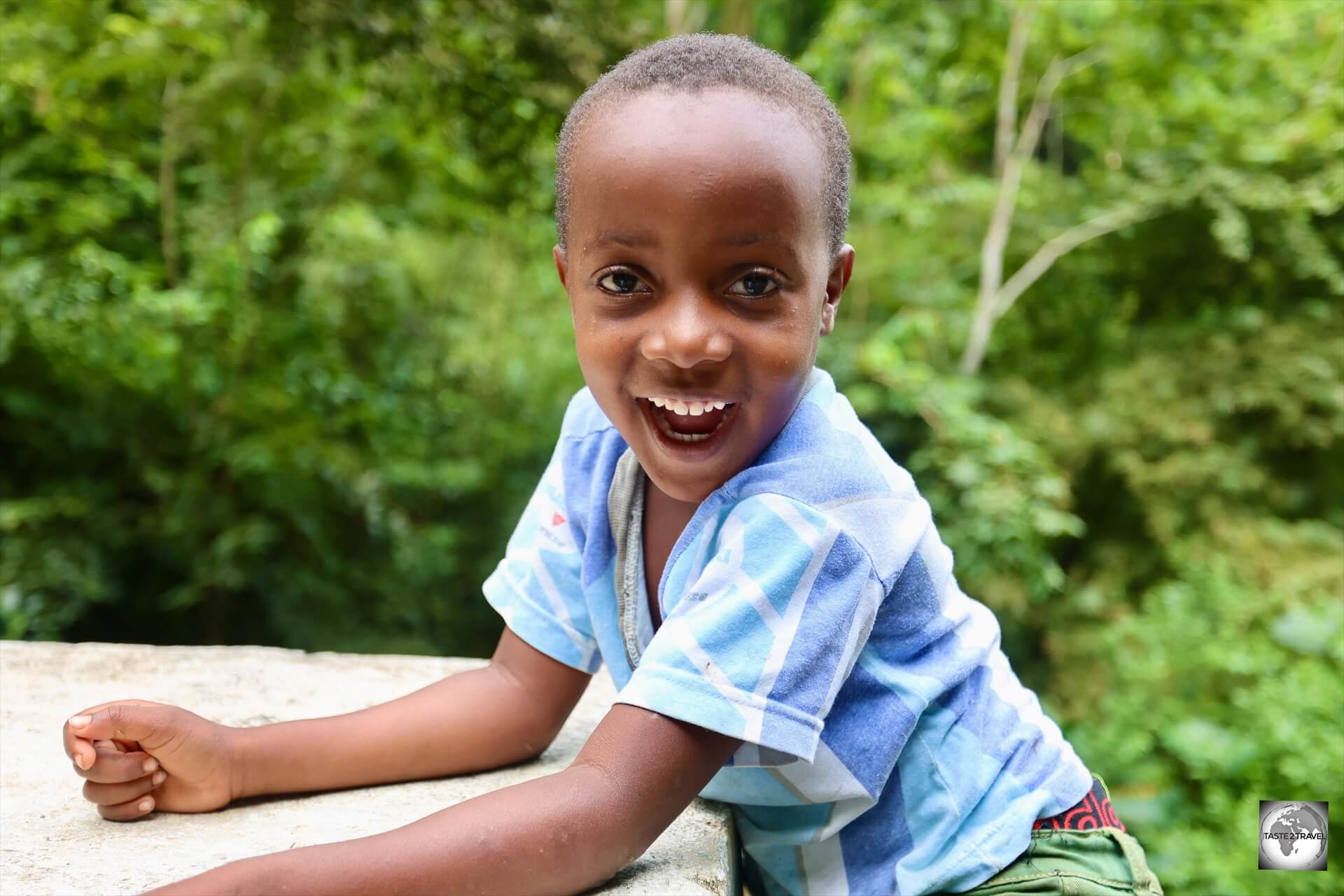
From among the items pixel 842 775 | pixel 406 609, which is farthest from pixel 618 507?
pixel 406 609

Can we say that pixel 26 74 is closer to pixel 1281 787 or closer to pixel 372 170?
pixel 372 170

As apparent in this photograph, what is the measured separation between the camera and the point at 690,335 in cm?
100

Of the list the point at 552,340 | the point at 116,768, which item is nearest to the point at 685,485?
the point at 116,768

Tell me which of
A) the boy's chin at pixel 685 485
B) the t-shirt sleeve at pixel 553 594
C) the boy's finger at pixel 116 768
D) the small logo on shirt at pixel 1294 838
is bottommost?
the small logo on shirt at pixel 1294 838

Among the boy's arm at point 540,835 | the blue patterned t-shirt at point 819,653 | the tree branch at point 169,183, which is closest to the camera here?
the boy's arm at point 540,835

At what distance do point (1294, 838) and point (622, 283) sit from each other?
1.96m

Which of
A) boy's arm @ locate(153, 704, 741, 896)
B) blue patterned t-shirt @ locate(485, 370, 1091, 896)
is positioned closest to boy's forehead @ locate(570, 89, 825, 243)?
blue patterned t-shirt @ locate(485, 370, 1091, 896)

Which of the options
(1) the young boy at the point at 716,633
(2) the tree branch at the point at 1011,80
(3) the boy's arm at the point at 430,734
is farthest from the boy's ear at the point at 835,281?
(2) the tree branch at the point at 1011,80

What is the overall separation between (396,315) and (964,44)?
2843 mm

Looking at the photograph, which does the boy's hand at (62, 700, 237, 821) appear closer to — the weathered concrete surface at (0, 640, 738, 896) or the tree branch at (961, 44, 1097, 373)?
the weathered concrete surface at (0, 640, 738, 896)

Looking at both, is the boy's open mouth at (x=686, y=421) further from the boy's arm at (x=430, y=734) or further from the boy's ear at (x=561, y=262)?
the boy's arm at (x=430, y=734)

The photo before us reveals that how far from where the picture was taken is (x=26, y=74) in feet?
9.45

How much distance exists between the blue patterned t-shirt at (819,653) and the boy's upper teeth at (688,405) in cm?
9

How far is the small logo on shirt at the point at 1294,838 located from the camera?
212 centimetres
